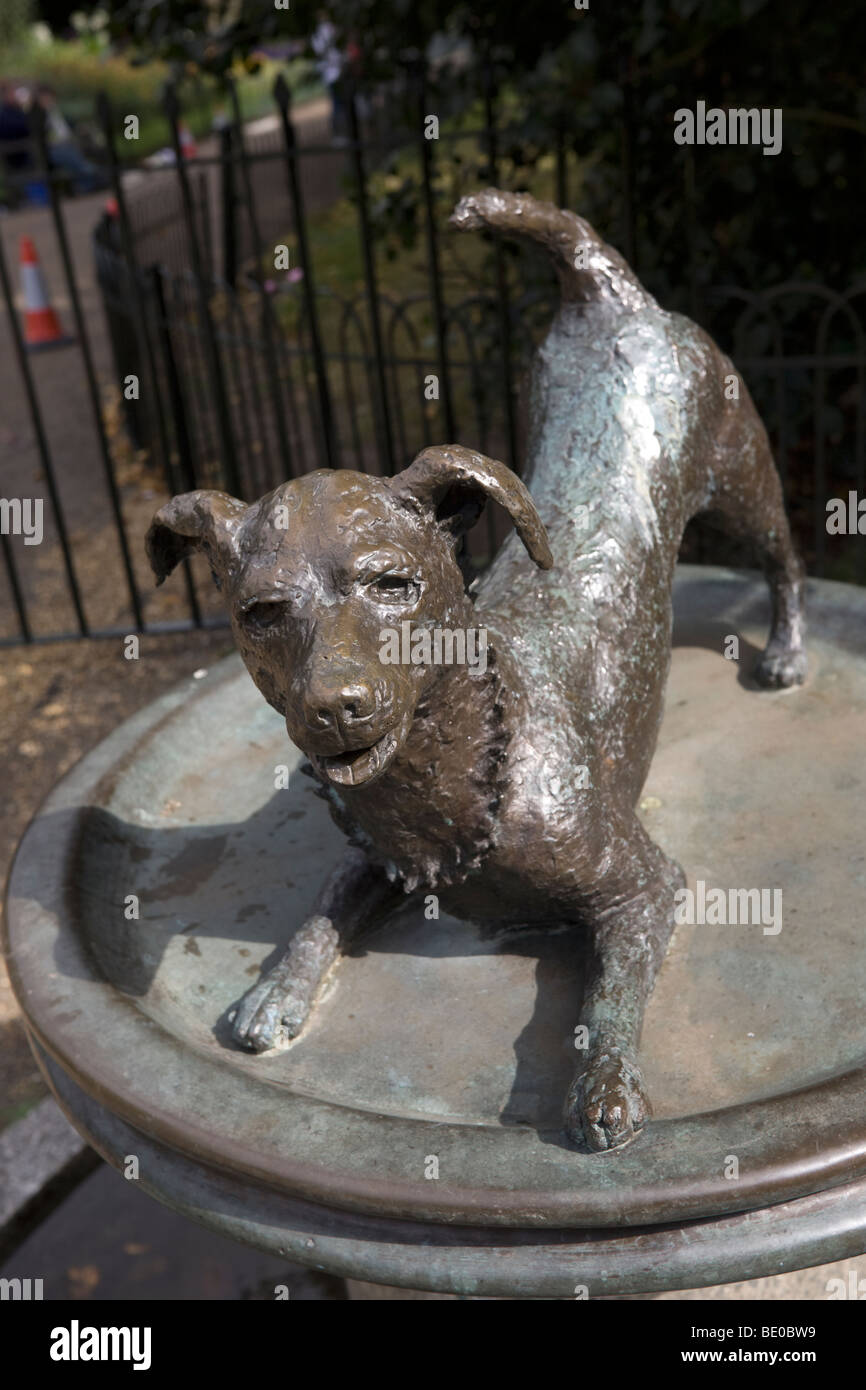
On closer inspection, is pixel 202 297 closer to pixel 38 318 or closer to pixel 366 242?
pixel 366 242

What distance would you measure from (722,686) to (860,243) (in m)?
3.14

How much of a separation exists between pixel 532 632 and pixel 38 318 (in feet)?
31.4

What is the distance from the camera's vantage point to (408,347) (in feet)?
29.5

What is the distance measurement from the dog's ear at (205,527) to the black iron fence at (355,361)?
3.97 ft

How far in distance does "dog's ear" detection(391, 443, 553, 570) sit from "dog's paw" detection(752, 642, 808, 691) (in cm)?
126

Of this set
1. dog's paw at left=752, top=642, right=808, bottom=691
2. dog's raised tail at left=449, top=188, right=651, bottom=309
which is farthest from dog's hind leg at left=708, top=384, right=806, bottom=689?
dog's raised tail at left=449, top=188, right=651, bottom=309

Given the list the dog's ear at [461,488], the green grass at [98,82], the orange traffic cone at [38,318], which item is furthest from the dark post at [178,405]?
the green grass at [98,82]

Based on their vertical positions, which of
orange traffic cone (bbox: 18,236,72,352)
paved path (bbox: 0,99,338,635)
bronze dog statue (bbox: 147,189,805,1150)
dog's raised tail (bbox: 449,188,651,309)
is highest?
dog's raised tail (bbox: 449,188,651,309)

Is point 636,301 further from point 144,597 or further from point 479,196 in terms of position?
point 144,597

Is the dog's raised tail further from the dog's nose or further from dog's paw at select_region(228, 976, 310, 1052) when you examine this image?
dog's paw at select_region(228, 976, 310, 1052)

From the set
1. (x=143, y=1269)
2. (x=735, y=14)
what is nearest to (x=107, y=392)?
(x=735, y=14)

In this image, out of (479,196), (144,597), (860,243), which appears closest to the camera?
(479,196)

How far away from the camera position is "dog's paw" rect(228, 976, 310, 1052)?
219 centimetres

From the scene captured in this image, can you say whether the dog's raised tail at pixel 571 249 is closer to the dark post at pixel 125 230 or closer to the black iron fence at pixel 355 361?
the black iron fence at pixel 355 361
